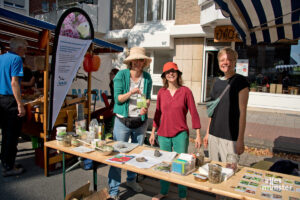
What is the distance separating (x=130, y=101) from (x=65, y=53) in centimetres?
142

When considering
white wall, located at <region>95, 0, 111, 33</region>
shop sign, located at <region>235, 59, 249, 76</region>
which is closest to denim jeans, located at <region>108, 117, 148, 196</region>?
shop sign, located at <region>235, 59, 249, 76</region>

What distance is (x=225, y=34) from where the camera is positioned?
31.1ft

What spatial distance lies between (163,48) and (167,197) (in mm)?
9025

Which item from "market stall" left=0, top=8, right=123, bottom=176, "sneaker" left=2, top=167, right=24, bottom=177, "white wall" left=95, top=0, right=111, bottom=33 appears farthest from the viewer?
"white wall" left=95, top=0, right=111, bottom=33

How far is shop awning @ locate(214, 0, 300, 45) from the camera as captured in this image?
2.88 metres

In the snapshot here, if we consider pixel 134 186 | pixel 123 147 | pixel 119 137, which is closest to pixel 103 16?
pixel 119 137

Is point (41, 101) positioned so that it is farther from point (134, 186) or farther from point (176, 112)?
point (176, 112)

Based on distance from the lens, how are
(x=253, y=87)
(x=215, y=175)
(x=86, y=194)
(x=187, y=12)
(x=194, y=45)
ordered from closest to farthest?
(x=215, y=175) < (x=86, y=194) < (x=253, y=87) < (x=187, y=12) < (x=194, y=45)

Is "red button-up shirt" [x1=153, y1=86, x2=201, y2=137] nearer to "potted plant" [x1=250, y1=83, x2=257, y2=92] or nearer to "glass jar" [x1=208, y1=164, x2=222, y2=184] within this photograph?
"glass jar" [x1=208, y1=164, x2=222, y2=184]

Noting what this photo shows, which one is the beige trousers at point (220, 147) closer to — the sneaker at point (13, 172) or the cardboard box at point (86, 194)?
the cardboard box at point (86, 194)

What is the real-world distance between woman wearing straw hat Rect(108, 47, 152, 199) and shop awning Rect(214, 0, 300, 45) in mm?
1300

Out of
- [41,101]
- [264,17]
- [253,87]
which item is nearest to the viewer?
[264,17]

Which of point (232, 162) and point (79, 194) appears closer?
point (232, 162)

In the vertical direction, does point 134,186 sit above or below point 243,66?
below
